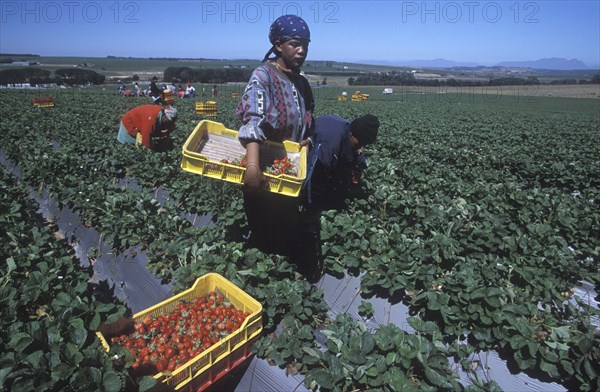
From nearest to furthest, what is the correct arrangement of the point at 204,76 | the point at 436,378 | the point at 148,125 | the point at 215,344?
the point at 436,378, the point at 215,344, the point at 148,125, the point at 204,76

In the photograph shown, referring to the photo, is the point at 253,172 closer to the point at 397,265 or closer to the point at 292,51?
the point at 292,51

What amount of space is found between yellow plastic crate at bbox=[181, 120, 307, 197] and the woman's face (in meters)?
0.63

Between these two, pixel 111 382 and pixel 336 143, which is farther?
pixel 336 143

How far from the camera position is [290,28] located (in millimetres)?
2391

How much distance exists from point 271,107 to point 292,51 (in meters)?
0.43

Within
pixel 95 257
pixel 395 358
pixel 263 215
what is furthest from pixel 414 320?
pixel 95 257

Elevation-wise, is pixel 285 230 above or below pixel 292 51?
below

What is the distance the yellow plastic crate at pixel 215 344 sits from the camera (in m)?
1.97

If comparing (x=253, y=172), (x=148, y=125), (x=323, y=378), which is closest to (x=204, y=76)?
(x=148, y=125)

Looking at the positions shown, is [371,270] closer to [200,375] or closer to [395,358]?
[395,358]

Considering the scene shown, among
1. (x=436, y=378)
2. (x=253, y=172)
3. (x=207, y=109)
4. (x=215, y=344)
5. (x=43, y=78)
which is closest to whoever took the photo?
(x=436, y=378)

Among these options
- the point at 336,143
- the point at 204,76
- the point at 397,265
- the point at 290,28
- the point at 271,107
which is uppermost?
the point at 204,76

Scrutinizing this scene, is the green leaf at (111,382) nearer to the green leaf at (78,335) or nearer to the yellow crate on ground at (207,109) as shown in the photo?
the green leaf at (78,335)

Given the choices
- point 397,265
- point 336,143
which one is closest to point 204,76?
point 336,143
